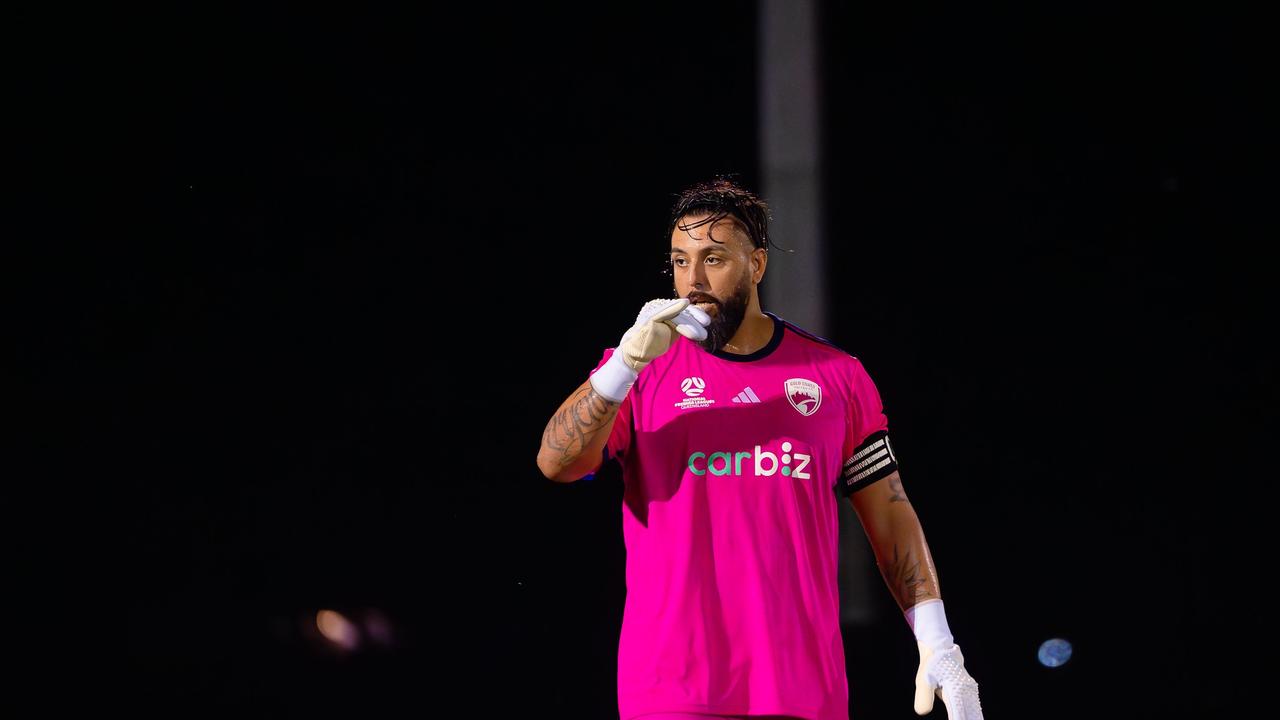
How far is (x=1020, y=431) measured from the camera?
141 inches

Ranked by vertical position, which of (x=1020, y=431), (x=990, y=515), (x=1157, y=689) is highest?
(x=1020, y=431)

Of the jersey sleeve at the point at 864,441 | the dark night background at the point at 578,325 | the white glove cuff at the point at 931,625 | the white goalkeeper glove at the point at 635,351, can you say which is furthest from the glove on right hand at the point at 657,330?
the dark night background at the point at 578,325

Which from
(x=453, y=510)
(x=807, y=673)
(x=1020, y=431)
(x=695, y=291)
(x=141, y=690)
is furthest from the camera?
(x=1020, y=431)

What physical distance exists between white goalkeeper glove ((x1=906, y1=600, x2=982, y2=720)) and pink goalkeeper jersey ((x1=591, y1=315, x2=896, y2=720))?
0.57ft

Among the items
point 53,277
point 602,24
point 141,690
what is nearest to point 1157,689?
point 602,24

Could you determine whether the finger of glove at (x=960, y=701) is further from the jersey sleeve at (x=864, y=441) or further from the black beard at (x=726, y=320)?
the black beard at (x=726, y=320)

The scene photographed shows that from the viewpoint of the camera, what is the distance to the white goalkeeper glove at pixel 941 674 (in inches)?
88.8

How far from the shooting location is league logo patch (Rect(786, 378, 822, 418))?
2303 millimetres

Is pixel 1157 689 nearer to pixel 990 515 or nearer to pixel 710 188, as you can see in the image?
pixel 990 515

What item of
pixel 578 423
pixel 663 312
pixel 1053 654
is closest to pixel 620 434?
pixel 578 423

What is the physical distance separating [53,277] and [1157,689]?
10.3 ft

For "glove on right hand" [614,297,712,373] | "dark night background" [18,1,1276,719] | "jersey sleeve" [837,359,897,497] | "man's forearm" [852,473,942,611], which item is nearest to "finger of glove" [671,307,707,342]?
"glove on right hand" [614,297,712,373]

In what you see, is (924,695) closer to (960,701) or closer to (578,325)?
(960,701)

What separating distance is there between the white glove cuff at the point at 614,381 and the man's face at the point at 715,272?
251 mm
